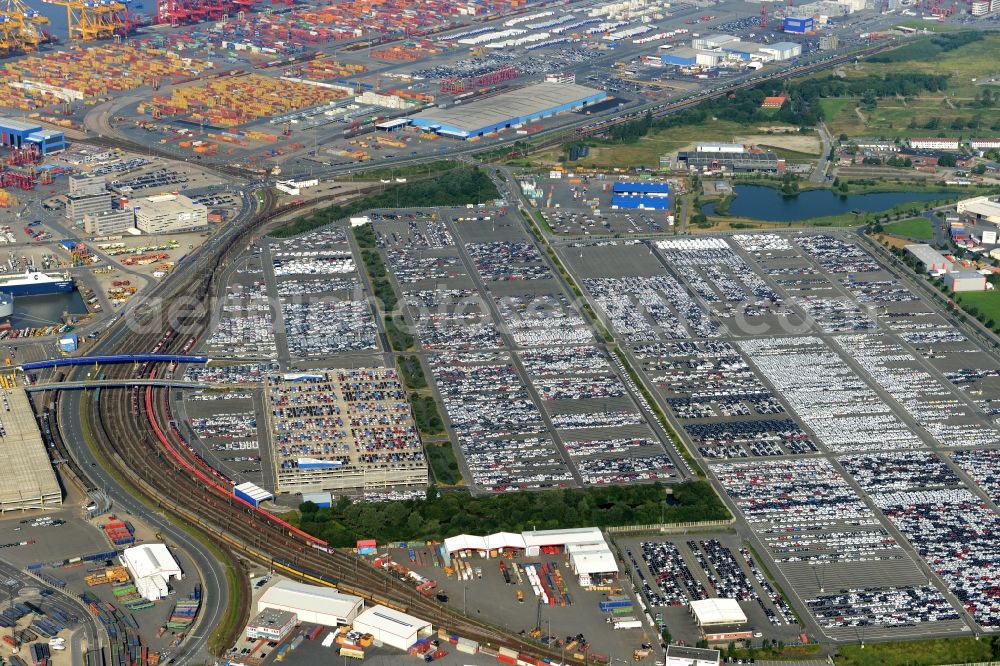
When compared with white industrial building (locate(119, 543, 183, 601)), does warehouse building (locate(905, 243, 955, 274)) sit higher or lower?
lower

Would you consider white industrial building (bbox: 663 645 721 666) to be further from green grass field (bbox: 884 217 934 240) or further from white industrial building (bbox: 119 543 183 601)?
green grass field (bbox: 884 217 934 240)

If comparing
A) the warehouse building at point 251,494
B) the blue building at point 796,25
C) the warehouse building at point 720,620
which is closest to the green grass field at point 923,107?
the blue building at point 796,25

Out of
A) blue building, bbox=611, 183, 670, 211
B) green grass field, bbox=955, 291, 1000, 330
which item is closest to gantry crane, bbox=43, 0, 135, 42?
→ blue building, bbox=611, 183, 670, 211

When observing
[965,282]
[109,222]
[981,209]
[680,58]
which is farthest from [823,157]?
[109,222]

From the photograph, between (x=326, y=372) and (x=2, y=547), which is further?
(x=326, y=372)

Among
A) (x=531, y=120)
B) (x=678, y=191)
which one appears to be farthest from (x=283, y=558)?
(x=531, y=120)

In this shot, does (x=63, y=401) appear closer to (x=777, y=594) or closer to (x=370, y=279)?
(x=370, y=279)
